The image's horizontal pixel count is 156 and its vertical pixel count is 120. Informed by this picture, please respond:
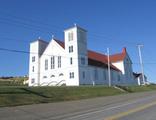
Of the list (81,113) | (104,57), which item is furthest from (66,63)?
(81,113)

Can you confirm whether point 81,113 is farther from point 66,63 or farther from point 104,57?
point 104,57

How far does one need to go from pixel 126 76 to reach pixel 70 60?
2812cm

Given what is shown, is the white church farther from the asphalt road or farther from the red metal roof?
the asphalt road

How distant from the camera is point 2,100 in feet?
68.4

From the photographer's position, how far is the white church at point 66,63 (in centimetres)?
5141

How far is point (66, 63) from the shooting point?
52.8m

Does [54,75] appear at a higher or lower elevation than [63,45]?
lower

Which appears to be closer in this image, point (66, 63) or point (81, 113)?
point (81, 113)

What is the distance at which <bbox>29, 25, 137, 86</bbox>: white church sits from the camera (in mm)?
51406

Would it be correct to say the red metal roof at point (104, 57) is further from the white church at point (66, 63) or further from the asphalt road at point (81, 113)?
the asphalt road at point (81, 113)

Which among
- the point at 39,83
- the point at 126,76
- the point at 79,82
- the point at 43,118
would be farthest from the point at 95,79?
the point at 43,118

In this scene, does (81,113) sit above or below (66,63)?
below

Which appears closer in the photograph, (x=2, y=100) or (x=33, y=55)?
(x=2, y=100)

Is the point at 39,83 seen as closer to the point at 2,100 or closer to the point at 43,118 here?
the point at 2,100
